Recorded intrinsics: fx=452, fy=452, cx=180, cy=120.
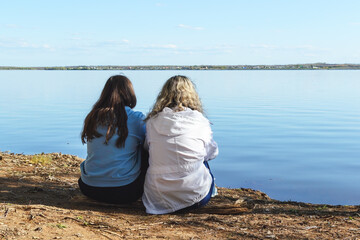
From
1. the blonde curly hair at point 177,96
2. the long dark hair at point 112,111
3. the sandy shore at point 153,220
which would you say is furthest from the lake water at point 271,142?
the sandy shore at point 153,220

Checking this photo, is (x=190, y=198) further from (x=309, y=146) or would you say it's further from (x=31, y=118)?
(x=31, y=118)

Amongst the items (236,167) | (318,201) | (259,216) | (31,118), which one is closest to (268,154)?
(236,167)

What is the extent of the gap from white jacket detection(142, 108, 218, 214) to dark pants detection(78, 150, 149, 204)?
178 millimetres

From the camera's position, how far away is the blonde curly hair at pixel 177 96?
16.7 ft

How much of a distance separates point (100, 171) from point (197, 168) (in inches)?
44.0

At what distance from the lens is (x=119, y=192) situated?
5.24 metres

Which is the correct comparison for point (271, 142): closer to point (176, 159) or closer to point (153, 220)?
point (176, 159)

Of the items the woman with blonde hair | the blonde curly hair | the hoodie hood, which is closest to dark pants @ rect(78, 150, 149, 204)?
the woman with blonde hair

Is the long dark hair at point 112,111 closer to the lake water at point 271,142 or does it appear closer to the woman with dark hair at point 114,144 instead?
the woman with dark hair at point 114,144

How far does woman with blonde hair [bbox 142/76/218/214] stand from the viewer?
496 centimetres

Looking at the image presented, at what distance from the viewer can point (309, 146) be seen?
43.6 ft

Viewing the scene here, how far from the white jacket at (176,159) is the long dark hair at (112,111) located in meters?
0.32

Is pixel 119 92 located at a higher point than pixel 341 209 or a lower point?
higher

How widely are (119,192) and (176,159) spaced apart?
2.69 feet
